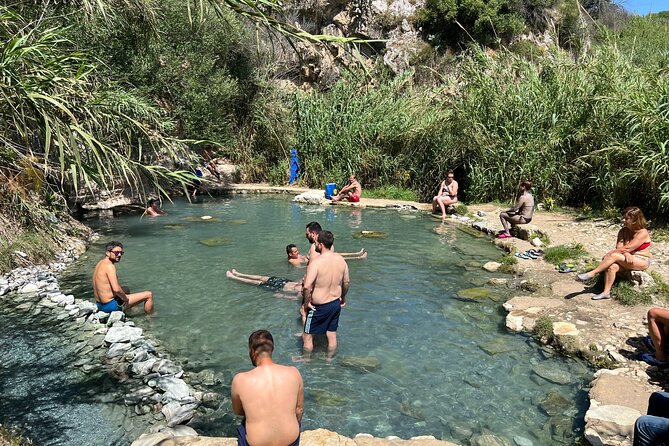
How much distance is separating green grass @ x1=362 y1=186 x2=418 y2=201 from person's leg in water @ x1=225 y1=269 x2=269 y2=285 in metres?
9.92

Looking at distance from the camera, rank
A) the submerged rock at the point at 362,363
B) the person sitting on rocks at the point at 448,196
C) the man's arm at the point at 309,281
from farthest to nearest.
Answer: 1. the person sitting on rocks at the point at 448,196
2. the submerged rock at the point at 362,363
3. the man's arm at the point at 309,281

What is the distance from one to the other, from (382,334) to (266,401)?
3.89m

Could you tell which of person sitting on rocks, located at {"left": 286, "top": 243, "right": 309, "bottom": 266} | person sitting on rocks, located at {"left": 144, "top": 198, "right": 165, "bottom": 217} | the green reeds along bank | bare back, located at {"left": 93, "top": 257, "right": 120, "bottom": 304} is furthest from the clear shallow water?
the green reeds along bank

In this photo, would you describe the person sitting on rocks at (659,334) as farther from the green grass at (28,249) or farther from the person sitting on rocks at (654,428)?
the green grass at (28,249)

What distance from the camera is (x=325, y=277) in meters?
6.23

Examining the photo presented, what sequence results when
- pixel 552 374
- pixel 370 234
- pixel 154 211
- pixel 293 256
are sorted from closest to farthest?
1. pixel 552 374
2. pixel 293 256
3. pixel 370 234
4. pixel 154 211

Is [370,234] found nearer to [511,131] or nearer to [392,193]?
[392,193]

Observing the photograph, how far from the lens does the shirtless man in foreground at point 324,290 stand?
623 cm

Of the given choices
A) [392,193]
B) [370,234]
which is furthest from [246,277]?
[392,193]

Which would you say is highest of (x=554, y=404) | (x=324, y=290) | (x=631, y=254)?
(x=631, y=254)

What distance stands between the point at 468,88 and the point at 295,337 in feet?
42.6

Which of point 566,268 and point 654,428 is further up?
point 566,268

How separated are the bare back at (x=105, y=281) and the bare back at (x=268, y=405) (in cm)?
469

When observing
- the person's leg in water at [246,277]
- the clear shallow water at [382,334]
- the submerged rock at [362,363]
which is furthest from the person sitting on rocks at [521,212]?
the submerged rock at [362,363]
